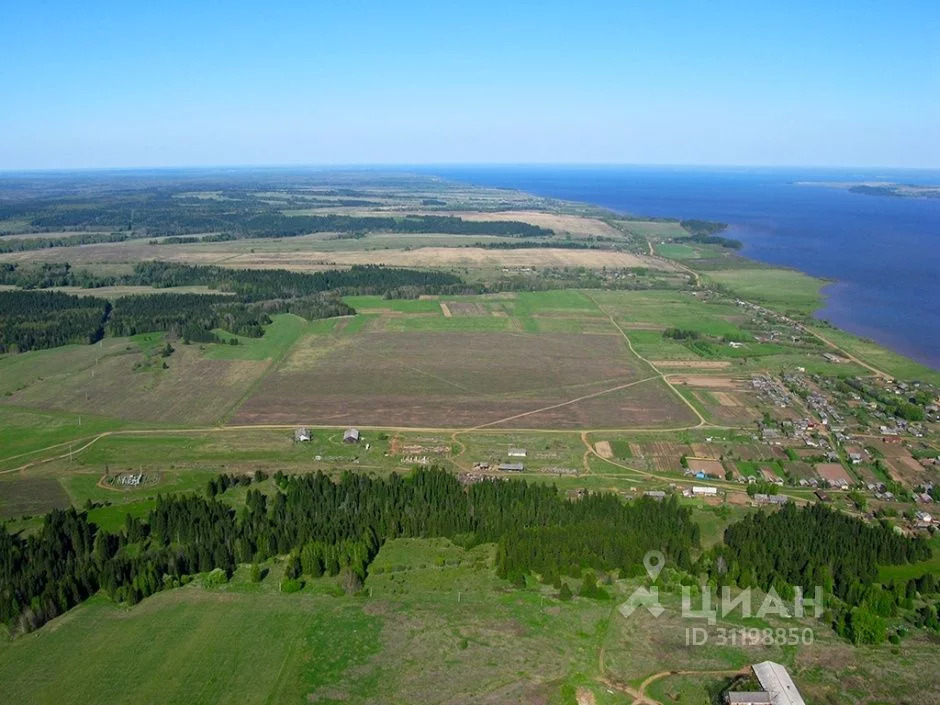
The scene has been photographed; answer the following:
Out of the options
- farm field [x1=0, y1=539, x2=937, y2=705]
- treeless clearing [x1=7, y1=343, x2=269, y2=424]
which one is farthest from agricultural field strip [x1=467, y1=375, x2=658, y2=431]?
farm field [x1=0, y1=539, x2=937, y2=705]

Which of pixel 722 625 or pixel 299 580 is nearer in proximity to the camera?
pixel 722 625

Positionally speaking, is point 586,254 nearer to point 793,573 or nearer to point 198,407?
point 198,407

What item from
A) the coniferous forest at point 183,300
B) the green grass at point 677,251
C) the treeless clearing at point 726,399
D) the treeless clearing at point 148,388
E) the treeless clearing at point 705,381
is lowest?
the treeless clearing at point 148,388

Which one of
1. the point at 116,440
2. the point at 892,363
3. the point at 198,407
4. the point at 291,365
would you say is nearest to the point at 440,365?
the point at 291,365

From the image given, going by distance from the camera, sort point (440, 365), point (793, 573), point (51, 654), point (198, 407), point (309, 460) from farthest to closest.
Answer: point (440, 365), point (198, 407), point (309, 460), point (793, 573), point (51, 654)

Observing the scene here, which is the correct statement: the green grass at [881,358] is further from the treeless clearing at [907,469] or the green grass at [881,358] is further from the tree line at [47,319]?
the tree line at [47,319]

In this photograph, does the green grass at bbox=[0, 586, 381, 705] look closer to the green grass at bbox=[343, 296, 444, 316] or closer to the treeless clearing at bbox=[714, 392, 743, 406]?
the treeless clearing at bbox=[714, 392, 743, 406]

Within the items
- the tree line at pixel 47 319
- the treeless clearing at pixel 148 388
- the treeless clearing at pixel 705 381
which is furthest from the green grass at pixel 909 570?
the tree line at pixel 47 319

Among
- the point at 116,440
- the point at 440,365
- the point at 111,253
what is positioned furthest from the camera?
the point at 111,253
